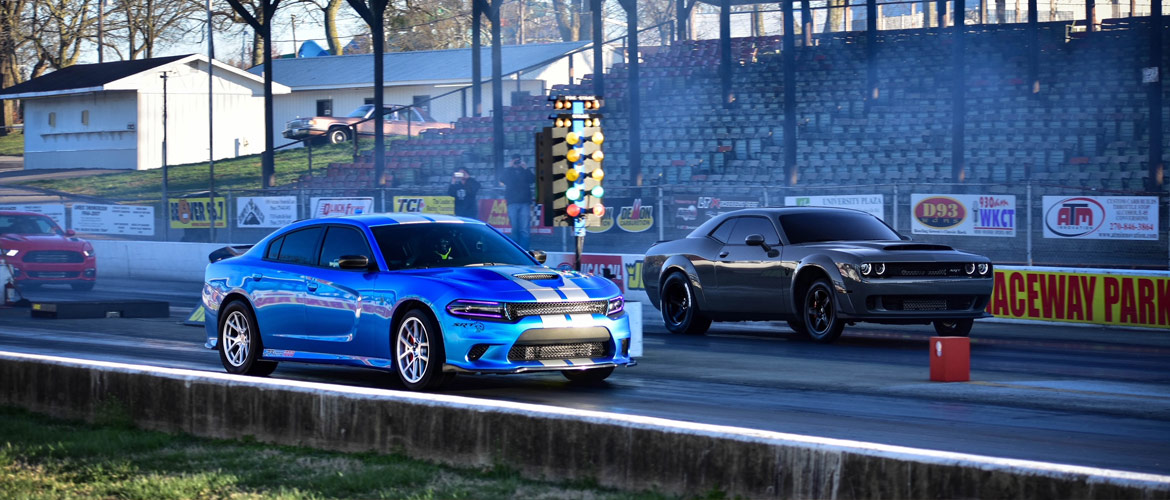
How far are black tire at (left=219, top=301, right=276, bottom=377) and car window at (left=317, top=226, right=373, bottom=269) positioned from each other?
0.92 meters

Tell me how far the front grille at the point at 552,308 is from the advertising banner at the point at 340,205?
19.3 meters

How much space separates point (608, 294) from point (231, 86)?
54.7 metres

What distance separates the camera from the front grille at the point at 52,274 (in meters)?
25.7

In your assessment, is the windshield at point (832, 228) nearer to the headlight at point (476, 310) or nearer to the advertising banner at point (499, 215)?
the headlight at point (476, 310)

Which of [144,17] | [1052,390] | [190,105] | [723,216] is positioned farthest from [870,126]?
[144,17]

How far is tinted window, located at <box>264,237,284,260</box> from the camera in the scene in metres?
12.1

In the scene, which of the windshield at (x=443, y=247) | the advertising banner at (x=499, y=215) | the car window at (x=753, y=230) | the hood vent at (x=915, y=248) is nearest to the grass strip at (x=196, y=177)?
the advertising banner at (x=499, y=215)

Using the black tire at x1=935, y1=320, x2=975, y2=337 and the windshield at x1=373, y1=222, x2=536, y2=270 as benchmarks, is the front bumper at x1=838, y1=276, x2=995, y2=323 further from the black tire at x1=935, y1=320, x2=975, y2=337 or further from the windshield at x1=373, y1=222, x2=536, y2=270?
the windshield at x1=373, y1=222, x2=536, y2=270

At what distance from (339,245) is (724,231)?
625 centimetres

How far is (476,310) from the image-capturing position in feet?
33.5

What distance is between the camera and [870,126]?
3550 cm

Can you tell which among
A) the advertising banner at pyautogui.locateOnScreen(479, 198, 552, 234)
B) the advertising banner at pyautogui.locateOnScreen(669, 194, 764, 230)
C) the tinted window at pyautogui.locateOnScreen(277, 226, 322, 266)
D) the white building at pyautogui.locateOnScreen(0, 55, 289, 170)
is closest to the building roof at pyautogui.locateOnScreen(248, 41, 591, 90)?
the white building at pyautogui.locateOnScreen(0, 55, 289, 170)

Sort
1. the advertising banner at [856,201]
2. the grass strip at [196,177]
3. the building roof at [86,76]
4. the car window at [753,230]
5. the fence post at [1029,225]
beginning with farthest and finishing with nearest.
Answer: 1. the building roof at [86,76]
2. the grass strip at [196,177]
3. the advertising banner at [856,201]
4. the fence post at [1029,225]
5. the car window at [753,230]

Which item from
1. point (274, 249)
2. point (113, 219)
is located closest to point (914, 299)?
point (274, 249)
